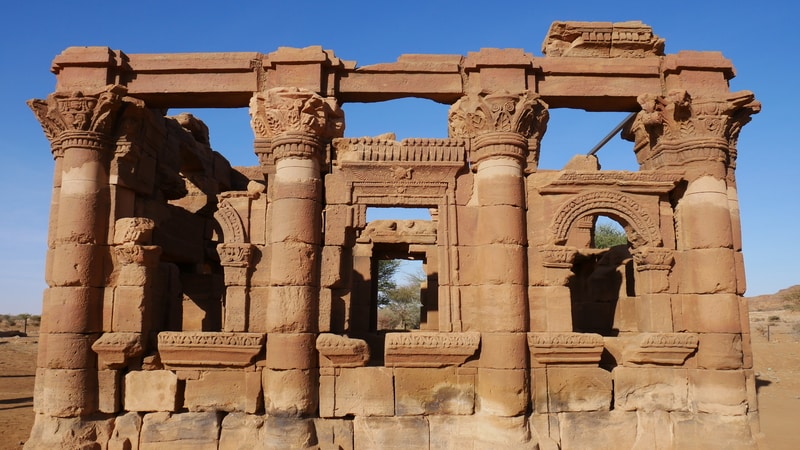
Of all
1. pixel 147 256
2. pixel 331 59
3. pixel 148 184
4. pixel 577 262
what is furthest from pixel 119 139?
pixel 577 262

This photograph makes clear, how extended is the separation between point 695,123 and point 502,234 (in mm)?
3495

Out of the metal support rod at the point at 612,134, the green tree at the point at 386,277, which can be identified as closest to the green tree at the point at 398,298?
the green tree at the point at 386,277

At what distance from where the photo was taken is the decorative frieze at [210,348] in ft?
25.0

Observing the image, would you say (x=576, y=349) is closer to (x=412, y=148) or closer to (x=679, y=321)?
(x=679, y=321)

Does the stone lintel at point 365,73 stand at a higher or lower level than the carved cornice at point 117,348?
higher

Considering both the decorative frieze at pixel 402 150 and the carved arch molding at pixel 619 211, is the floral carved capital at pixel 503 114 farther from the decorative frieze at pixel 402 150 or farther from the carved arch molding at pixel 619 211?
the carved arch molding at pixel 619 211

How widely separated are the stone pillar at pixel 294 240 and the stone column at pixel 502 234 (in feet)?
7.52

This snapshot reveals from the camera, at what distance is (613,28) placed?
8.70m

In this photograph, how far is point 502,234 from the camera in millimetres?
7750

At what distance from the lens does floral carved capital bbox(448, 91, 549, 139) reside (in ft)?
26.3

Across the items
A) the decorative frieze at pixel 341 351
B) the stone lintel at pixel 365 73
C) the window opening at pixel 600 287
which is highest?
the stone lintel at pixel 365 73

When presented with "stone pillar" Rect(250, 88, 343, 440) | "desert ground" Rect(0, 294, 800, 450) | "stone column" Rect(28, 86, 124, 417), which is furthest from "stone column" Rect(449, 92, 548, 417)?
"stone column" Rect(28, 86, 124, 417)

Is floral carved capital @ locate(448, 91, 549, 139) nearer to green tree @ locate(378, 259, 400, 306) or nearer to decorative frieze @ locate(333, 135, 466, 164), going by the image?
decorative frieze @ locate(333, 135, 466, 164)

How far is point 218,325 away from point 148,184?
11.5 feet
